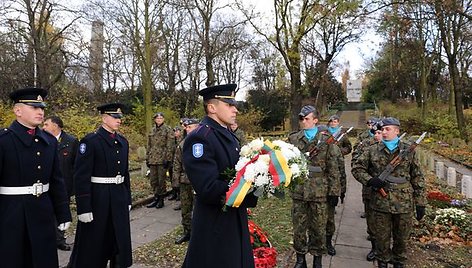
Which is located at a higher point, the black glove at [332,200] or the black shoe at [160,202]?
the black glove at [332,200]

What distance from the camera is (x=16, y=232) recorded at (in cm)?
355

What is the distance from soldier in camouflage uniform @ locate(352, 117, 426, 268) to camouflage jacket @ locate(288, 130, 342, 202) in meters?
0.37

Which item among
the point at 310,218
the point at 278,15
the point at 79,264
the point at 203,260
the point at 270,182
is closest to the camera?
the point at 270,182

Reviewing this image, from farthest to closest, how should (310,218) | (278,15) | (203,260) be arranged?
(278,15) < (310,218) < (203,260)

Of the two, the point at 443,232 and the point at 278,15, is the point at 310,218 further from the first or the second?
the point at 278,15

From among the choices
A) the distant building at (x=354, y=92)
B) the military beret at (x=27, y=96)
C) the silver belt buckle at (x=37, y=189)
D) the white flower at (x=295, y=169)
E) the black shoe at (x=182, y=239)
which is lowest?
the black shoe at (x=182, y=239)

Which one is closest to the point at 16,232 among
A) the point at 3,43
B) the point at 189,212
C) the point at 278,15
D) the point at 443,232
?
the point at 189,212

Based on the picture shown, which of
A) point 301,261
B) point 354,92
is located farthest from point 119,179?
point 354,92

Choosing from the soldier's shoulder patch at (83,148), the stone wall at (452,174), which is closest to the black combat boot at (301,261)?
the soldier's shoulder patch at (83,148)

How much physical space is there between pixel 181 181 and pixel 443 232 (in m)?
4.84

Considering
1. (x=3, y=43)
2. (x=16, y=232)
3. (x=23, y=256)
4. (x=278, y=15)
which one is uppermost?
(x=278, y=15)

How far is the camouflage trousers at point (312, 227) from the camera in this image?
5.00 meters

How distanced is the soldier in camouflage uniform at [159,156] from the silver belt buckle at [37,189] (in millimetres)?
5292

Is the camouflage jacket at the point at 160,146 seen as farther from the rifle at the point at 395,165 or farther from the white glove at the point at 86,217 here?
the rifle at the point at 395,165
